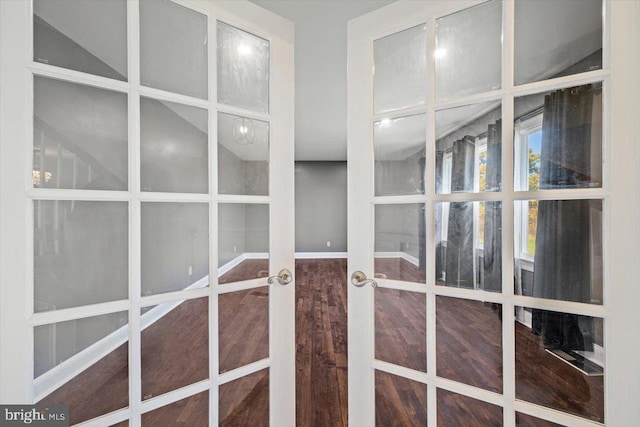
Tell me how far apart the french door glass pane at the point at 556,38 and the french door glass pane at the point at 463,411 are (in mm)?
1137

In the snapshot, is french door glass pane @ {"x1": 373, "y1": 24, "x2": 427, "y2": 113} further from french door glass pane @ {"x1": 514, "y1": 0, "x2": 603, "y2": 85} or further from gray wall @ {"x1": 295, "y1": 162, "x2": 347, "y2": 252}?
gray wall @ {"x1": 295, "y1": 162, "x2": 347, "y2": 252}

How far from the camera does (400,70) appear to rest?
Result: 1.10 meters

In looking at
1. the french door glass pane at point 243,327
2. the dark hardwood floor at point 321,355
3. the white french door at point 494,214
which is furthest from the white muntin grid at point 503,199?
the dark hardwood floor at point 321,355

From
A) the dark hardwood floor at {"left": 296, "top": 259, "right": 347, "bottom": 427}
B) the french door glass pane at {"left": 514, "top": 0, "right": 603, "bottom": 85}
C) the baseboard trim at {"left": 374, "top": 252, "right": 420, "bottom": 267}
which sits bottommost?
→ the dark hardwood floor at {"left": 296, "top": 259, "right": 347, "bottom": 427}

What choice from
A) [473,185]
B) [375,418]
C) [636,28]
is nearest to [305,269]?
[375,418]

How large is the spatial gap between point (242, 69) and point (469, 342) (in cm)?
143

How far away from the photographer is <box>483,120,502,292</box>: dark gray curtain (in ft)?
3.00

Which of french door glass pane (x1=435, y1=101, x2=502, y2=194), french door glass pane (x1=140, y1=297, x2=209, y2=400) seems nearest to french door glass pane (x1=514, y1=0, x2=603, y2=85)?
french door glass pane (x1=435, y1=101, x2=502, y2=194)

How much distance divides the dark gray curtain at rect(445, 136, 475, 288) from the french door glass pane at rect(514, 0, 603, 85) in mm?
276

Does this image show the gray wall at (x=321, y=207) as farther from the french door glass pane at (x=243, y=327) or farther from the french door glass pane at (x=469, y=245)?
the french door glass pane at (x=469, y=245)

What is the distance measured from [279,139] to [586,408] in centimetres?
145

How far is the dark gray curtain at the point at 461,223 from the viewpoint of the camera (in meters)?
0.96

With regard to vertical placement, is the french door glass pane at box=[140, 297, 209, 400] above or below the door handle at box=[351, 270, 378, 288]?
below

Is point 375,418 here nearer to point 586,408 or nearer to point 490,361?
point 490,361
